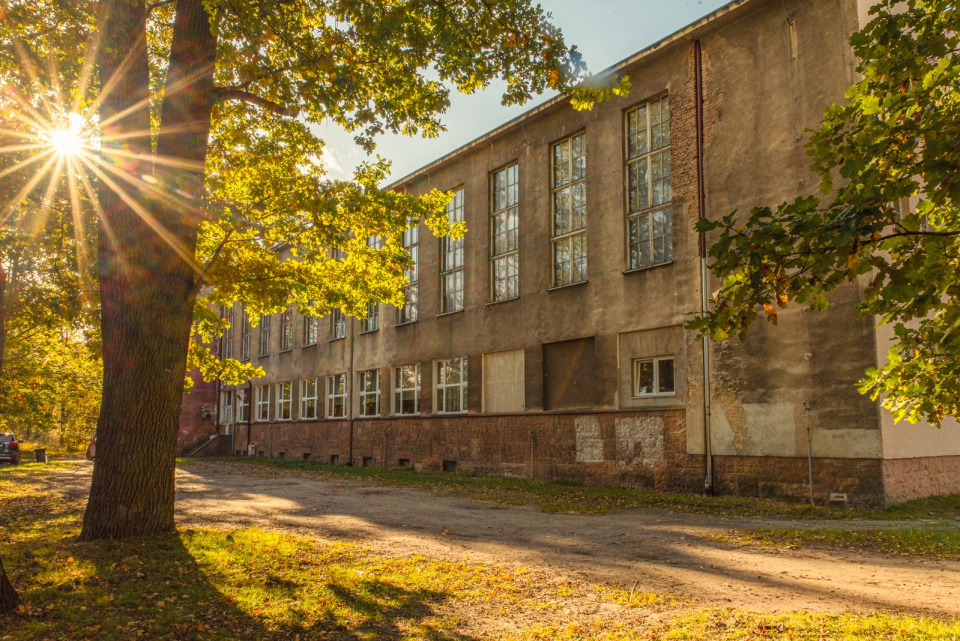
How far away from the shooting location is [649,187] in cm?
1759

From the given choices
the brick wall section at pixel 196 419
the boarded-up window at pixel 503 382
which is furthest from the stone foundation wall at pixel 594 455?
the brick wall section at pixel 196 419

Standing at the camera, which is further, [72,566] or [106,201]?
[106,201]

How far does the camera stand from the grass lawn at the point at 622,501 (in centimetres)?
1243

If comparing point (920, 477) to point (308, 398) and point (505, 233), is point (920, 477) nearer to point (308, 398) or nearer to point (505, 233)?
point (505, 233)

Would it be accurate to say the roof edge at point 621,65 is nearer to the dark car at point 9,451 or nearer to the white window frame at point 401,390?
the white window frame at point 401,390

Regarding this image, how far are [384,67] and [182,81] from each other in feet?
8.46

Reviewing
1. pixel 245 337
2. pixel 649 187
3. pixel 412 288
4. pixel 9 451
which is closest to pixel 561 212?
pixel 649 187

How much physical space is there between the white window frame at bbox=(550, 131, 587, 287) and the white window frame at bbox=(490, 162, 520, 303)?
155 centimetres

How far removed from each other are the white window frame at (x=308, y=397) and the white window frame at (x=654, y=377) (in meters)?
19.0

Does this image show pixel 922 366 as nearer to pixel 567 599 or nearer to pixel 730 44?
pixel 567 599

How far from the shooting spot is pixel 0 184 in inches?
412

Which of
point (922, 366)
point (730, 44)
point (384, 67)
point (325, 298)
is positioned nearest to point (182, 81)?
point (384, 67)

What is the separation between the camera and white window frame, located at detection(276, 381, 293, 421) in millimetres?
35594

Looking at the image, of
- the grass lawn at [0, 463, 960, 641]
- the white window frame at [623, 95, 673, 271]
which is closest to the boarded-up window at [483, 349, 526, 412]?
the white window frame at [623, 95, 673, 271]
